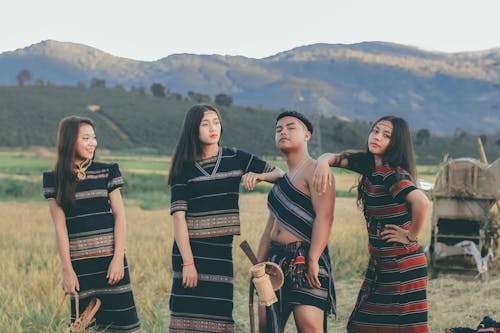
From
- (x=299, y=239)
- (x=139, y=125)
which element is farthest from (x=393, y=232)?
(x=139, y=125)

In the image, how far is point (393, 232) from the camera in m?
3.84

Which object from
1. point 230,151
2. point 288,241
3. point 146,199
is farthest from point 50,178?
point 146,199

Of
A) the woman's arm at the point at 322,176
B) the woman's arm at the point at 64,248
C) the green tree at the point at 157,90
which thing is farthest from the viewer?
the green tree at the point at 157,90

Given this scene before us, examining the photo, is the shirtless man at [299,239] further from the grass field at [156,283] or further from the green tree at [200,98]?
the green tree at [200,98]

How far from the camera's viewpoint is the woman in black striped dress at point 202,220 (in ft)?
12.8

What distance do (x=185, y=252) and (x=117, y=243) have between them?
0.49 metres

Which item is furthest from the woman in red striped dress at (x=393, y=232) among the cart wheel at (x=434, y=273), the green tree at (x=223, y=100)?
the green tree at (x=223, y=100)

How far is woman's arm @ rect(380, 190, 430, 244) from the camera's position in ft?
12.2

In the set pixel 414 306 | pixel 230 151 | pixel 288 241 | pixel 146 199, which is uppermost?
pixel 230 151

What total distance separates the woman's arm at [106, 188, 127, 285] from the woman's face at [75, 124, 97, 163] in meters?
0.30

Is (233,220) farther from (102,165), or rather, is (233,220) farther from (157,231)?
(157,231)

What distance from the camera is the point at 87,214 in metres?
4.01

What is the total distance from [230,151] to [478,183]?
4750mm

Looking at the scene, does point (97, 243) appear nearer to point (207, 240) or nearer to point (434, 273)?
point (207, 240)
